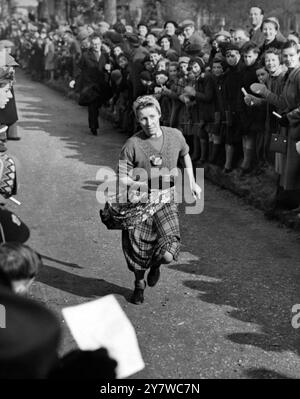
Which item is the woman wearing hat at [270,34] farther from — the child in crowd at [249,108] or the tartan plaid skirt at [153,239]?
the tartan plaid skirt at [153,239]

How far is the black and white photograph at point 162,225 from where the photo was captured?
3.55m

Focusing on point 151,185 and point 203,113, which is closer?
point 151,185

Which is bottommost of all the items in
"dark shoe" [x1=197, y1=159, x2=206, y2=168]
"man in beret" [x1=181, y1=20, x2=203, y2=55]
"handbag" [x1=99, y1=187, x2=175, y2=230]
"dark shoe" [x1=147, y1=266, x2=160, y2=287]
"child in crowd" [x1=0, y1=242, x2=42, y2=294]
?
"dark shoe" [x1=197, y1=159, x2=206, y2=168]

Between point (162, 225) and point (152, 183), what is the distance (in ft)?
1.12

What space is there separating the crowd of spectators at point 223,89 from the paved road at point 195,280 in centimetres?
63

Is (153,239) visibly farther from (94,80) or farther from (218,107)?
(94,80)

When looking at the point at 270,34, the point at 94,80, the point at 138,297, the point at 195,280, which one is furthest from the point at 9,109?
the point at 138,297

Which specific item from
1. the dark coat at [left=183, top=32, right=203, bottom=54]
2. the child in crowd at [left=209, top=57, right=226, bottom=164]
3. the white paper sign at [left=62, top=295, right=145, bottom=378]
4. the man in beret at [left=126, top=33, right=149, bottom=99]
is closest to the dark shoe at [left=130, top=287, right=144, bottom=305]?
the white paper sign at [left=62, top=295, right=145, bottom=378]

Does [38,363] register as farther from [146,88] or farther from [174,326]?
[146,88]

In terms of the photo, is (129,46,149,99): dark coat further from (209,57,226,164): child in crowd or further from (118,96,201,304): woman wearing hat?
(118,96,201,304): woman wearing hat

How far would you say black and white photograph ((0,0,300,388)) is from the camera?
3553 mm

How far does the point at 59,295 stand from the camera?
5.83 metres
